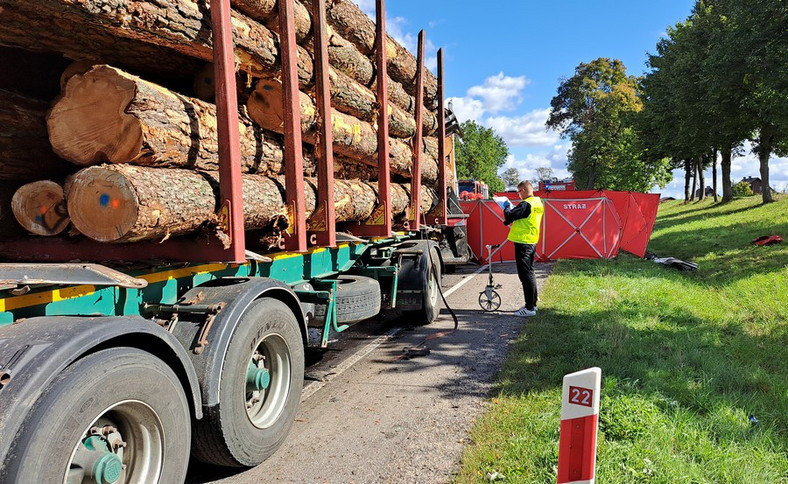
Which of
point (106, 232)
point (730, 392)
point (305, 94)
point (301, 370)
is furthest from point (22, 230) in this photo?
point (730, 392)

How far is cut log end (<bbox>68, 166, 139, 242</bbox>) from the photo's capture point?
250 cm

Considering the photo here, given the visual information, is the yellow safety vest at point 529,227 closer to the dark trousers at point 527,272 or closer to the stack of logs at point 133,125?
the dark trousers at point 527,272

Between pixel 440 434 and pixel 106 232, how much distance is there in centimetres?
255

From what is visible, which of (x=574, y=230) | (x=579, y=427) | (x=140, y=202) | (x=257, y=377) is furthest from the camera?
(x=574, y=230)

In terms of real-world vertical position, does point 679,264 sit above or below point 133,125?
below

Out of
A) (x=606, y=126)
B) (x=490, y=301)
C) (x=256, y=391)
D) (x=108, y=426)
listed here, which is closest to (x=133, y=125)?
(x=108, y=426)

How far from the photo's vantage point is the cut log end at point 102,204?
98.4 inches

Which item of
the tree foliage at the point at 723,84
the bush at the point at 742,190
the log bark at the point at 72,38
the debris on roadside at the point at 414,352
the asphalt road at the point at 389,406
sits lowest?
the asphalt road at the point at 389,406

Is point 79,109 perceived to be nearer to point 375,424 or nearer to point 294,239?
point 294,239

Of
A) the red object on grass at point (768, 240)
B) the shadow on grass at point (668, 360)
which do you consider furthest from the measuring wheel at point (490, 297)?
the red object on grass at point (768, 240)

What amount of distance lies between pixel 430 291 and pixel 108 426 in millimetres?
5142

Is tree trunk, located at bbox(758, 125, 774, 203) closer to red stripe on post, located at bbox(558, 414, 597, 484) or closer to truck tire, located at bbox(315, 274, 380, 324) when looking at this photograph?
truck tire, located at bbox(315, 274, 380, 324)

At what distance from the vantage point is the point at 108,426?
7.16 ft

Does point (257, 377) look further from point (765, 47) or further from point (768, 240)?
point (765, 47)
